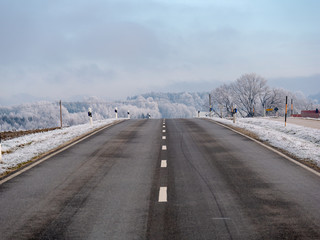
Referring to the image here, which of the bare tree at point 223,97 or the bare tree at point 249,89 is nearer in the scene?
the bare tree at point 249,89

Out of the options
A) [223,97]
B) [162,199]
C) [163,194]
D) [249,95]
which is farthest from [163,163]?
[223,97]

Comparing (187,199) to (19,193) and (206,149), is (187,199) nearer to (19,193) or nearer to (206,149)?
(19,193)

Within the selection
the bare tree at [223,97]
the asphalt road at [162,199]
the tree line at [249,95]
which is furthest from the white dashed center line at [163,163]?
the bare tree at [223,97]

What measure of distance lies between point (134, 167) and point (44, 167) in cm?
265

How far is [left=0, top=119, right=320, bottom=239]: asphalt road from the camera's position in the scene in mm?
4703

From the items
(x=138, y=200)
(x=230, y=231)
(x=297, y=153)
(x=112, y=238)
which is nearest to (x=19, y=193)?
(x=138, y=200)

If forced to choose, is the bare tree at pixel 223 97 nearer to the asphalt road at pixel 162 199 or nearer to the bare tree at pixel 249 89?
the bare tree at pixel 249 89

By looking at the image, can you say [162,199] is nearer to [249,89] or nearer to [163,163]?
[163,163]

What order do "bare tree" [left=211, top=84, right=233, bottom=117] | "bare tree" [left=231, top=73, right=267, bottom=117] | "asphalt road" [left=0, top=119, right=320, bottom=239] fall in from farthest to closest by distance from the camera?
"bare tree" [left=211, top=84, right=233, bottom=117] < "bare tree" [left=231, top=73, right=267, bottom=117] < "asphalt road" [left=0, top=119, right=320, bottom=239]

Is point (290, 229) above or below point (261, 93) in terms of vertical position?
below

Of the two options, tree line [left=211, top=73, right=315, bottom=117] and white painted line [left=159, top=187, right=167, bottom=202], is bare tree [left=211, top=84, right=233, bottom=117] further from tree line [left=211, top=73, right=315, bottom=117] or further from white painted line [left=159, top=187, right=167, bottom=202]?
white painted line [left=159, top=187, right=167, bottom=202]

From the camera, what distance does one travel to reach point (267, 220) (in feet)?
16.6

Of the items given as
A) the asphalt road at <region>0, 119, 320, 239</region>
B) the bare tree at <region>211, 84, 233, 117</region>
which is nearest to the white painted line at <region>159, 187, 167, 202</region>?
the asphalt road at <region>0, 119, 320, 239</region>

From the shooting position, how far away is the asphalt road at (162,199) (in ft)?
15.4
